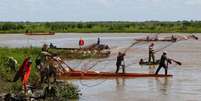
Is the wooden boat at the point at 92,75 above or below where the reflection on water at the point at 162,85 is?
above

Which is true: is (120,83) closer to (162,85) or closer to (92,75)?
(92,75)

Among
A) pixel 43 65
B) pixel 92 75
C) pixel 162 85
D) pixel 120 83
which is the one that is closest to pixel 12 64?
pixel 43 65

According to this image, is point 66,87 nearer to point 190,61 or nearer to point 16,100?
point 16,100

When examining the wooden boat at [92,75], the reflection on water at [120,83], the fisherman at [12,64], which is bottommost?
the reflection on water at [120,83]

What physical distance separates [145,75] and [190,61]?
44.8ft

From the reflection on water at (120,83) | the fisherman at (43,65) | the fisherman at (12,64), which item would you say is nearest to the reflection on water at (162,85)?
the reflection on water at (120,83)

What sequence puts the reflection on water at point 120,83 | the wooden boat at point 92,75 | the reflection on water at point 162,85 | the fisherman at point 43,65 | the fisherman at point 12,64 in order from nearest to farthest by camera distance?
the fisherman at point 43,65 → the fisherman at point 12,64 → the reflection on water at point 162,85 → the reflection on water at point 120,83 → the wooden boat at point 92,75

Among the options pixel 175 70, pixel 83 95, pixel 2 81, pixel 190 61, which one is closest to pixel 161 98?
pixel 83 95

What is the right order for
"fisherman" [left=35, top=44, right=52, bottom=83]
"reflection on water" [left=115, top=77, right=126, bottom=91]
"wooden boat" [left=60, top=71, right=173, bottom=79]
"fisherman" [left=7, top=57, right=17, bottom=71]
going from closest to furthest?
"fisherman" [left=35, top=44, right=52, bottom=83], "fisherman" [left=7, top=57, right=17, bottom=71], "reflection on water" [left=115, top=77, right=126, bottom=91], "wooden boat" [left=60, top=71, right=173, bottom=79]

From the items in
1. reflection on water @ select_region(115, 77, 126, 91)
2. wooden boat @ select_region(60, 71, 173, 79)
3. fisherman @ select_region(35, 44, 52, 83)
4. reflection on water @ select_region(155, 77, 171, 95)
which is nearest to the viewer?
fisherman @ select_region(35, 44, 52, 83)

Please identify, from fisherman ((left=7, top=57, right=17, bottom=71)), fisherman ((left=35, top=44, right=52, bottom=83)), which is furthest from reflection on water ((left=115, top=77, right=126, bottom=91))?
fisherman ((left=7, top=57, right=17, bottom=71))

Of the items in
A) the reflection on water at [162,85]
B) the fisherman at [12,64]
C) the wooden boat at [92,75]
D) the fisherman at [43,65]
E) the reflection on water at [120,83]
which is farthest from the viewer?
the wooden boat at [92,75]

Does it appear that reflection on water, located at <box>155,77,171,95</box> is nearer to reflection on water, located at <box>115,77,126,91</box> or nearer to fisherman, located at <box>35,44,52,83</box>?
reflection on water, located at <box>115,77,126,91</box>

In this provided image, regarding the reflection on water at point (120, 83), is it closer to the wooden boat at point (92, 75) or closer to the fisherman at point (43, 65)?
the wooden boat at point (92, 75)
